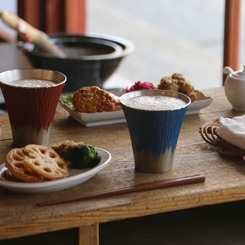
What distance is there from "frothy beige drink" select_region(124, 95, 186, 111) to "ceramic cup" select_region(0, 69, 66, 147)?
16cm

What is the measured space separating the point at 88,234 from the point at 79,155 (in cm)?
16

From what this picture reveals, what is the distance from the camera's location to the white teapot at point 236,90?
1629 millimetres

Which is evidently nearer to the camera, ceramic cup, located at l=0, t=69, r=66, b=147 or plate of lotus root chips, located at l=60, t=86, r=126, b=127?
ceramic cup, located at l=0, t=69, r=66, b=147

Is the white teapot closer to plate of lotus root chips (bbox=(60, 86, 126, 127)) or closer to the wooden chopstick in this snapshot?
plate of lotus root chips (bbox=(60, 86, 126, 127))

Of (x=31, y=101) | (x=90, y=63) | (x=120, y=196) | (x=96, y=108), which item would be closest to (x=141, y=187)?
(x=120, y=196)

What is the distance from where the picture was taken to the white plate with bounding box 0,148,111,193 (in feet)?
3.67

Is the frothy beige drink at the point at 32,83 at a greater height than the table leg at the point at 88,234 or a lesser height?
greater

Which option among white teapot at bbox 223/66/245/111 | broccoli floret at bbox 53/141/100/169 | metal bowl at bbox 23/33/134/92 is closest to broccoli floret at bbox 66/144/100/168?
Result: broccoli floret at bbox 53/141/100/169

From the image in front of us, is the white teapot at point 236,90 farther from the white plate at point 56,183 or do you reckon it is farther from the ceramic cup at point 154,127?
the white plate at point 56,183

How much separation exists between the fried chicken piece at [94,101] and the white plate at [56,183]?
0.33 metres

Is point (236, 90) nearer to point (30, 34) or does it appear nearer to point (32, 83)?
point (32, 83)

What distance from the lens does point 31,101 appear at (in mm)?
1306

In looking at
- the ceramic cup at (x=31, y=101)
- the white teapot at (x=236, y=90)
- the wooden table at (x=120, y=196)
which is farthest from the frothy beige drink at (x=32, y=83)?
the white teapot at (x=236, y=90)

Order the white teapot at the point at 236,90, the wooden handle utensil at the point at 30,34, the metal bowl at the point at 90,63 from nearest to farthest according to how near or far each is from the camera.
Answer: the white teapot at the point at 236,90 < the metal bowl at the point at 90,63 < the wooden handle utensil at the point at 30,34
